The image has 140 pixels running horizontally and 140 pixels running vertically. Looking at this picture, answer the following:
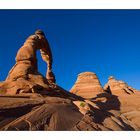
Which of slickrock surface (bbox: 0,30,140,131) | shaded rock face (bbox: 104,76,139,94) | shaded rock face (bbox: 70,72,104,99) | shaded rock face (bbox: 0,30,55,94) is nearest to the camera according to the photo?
slickrock surface (bbox: 0,30,140,131)

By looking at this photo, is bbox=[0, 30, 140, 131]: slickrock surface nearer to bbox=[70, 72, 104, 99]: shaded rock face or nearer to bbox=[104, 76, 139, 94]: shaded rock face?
bbox=[70, 72, 104, 99]: shaded rock face

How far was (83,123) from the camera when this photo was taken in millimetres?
16328

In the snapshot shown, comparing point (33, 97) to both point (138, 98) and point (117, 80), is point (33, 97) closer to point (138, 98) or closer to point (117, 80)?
point (138, 98)

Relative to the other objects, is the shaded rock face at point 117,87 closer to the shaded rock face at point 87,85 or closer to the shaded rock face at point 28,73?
the shaded rock face at point 87,85

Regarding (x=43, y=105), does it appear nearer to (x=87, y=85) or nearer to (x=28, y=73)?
(x=28, y=73)

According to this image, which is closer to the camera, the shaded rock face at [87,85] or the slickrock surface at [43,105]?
the slickrock surface at [43,105]

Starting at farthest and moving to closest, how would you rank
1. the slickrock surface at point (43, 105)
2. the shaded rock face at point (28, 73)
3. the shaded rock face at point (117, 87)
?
the shaded rock face at point (117, 87), the shaded rock face at point (28, 73), the slickrock surface at point (43, 105)

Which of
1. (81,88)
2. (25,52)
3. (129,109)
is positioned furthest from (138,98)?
(25,52)

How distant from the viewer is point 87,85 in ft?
153

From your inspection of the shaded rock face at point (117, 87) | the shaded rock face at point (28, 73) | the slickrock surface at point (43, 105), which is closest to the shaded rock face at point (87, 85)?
the shaded rock face at point (117, 87)

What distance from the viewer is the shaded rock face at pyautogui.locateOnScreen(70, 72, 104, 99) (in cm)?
4478

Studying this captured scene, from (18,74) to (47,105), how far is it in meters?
6.51

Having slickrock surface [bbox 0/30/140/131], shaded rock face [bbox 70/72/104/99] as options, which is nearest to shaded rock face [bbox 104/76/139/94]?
shaded rock face [bbox 70/72/104/99]

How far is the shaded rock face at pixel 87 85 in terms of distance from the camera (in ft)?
147
